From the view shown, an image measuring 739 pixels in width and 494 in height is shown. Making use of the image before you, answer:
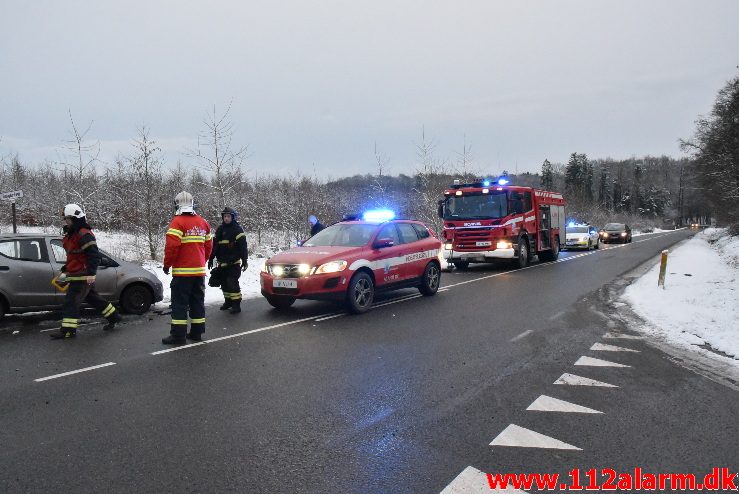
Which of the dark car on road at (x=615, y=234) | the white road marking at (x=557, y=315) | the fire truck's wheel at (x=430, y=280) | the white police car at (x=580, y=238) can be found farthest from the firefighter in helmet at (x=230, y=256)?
the dark car on road at (x=615, y=234)

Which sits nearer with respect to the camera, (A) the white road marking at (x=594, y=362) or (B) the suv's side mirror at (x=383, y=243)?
(A) the white road marking at (x=594, y=362)

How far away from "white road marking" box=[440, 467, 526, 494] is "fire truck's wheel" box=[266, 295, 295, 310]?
5.99 m

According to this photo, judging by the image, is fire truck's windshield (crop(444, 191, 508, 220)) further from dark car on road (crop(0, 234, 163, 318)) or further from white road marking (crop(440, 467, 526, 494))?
white road marking (crop(440, 467, 526, 494))

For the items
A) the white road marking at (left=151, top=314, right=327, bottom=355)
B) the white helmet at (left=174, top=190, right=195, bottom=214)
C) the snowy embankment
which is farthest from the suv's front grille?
the snowy embankment

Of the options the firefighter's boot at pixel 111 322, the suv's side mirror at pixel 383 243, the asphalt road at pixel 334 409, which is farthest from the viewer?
the suv's side mirror at pixel 383 243

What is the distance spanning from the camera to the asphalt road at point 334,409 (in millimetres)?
3309

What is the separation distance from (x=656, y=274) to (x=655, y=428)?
41.3 feet

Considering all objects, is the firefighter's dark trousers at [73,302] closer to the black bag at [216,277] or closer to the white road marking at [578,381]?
the black bag at [216,277]

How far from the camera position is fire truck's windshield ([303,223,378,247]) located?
9789 mm

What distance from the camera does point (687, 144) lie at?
1855 inches

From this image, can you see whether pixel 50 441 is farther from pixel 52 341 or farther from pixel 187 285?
pixel 52 341

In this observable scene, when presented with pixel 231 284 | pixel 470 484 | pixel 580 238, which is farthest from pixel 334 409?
pixel 580 238

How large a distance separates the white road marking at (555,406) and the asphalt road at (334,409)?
8cm

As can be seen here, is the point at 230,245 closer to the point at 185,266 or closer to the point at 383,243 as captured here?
the point at 185,266
